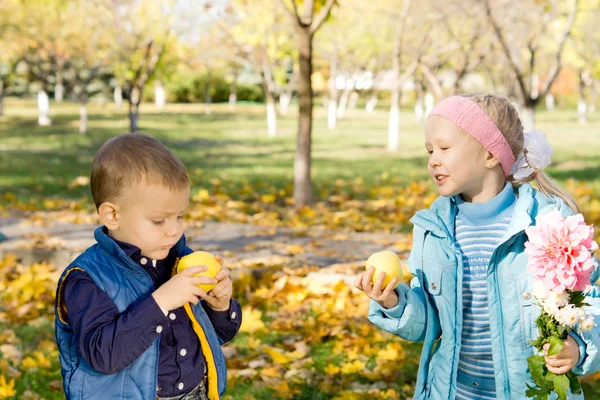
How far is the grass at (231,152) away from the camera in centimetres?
1291

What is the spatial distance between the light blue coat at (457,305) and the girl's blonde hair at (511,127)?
42mm

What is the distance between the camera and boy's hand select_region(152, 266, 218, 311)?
2014 millimetres

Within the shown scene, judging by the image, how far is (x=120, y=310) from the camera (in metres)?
2.07

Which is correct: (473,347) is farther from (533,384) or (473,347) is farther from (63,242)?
(63,242)

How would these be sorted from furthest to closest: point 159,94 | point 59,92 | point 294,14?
point 159,94 < point 59,92 < point 294,14

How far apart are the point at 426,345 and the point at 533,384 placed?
384 mm

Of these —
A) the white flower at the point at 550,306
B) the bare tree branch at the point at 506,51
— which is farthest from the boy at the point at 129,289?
the bare tree branch at the point at 506,51

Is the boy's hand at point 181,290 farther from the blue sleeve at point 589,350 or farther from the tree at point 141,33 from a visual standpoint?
the tree at point 141,33

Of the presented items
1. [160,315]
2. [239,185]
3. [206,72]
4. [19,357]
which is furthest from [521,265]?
[206,72]

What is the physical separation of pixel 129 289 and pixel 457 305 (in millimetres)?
1112

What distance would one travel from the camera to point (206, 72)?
52312 mm

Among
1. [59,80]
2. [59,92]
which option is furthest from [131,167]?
[59,92]

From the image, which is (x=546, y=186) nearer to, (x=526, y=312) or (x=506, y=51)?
(x=526, y=312)

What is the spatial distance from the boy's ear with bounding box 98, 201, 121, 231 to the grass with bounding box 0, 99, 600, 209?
8.23m
